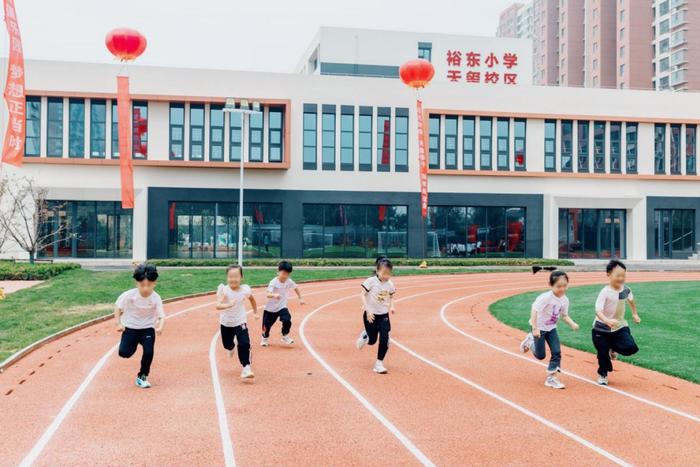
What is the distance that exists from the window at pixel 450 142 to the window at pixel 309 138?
26.6 ft

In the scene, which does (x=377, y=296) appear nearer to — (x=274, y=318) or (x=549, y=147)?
(x=274, y=318)

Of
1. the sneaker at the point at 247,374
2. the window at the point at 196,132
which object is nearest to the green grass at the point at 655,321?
the sneaker at the point at 247,374

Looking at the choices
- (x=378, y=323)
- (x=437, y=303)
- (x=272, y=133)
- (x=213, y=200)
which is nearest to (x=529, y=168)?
(x=272, y=133)

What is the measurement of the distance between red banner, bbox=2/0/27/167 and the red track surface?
44.3 ft

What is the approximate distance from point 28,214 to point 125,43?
1177 cm

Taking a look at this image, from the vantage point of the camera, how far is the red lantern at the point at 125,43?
27.4 meters

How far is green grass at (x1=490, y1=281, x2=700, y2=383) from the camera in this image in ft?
35.5

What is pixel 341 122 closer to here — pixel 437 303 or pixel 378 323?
pixel 437 303

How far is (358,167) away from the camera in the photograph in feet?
124

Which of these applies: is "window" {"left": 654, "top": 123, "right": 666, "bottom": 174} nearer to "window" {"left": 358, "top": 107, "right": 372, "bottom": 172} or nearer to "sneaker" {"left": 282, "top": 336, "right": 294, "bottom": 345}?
"window" {"left": 358, "top": 107, "right": 372, "bottom": 172}

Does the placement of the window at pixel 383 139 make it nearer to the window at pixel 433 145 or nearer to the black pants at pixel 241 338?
the window at pixel 433 145

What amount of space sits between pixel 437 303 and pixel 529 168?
73.8 feet

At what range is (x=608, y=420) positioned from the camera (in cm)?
727

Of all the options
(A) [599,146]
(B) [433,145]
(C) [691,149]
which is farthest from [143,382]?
(C) [691,149]
